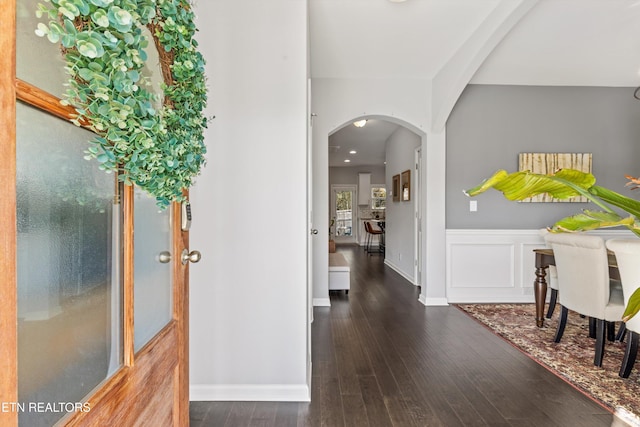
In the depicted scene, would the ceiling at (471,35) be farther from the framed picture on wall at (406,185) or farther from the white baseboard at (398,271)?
the white baseboard at (398,271)

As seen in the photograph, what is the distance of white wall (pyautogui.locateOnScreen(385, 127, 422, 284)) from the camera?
518 cm

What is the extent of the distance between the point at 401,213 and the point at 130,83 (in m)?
5.67

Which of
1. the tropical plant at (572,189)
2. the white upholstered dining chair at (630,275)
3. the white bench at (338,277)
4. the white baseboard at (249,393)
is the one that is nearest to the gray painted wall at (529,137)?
Answer: the white bench at (338,277)

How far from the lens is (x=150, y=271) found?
1010mm

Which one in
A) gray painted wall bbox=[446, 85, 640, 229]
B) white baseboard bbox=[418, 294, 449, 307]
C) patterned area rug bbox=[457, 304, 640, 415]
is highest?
gray painted wall bbox=[446, 85, 640, 229]

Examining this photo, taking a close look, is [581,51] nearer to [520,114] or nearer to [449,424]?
[520,114]

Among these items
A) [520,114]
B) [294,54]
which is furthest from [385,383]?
[520,114]

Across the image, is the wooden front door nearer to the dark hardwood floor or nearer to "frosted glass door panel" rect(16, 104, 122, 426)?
"frosted glass door panel" rect(16, 104, 122, 426)

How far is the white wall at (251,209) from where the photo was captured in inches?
76.7

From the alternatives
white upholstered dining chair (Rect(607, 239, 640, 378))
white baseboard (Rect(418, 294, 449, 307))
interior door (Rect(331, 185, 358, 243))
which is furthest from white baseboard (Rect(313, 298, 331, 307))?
interior door (Rect(331, 185, 358, 243))

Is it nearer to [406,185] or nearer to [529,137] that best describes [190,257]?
[529,137]

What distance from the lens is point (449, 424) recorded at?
5.65ft

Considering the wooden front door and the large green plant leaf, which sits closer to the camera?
the wooden front door

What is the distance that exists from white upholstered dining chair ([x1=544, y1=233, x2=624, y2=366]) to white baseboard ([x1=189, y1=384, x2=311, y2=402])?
2.16 metres
